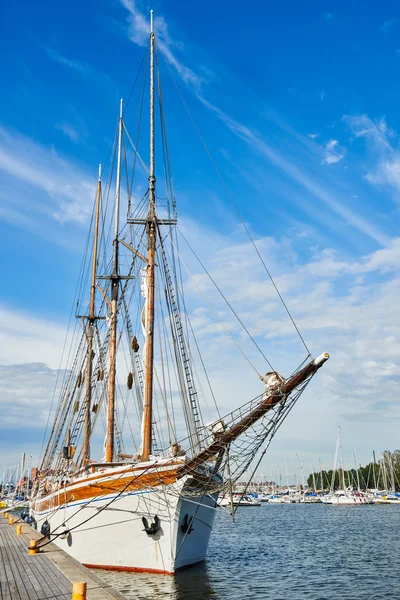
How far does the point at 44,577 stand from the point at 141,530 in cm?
651

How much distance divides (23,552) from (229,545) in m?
24.0

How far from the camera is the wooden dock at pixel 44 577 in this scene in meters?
13.5

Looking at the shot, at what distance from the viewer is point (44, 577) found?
52.1 ft

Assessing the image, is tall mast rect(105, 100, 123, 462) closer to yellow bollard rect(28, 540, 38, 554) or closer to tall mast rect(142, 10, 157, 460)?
tall mast rect(142, 10, 157, 460)

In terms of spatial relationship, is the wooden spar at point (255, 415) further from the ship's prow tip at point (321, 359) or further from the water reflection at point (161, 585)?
the water reflection at point (161, 585)

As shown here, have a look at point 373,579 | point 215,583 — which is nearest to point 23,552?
point 215,583

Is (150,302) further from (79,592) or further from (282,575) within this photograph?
(79,592)

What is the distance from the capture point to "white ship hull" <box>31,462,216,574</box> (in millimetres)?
21531

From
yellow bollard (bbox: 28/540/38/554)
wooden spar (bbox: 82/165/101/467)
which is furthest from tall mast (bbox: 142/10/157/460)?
wooden spar (bbox: 82/165/101/467)

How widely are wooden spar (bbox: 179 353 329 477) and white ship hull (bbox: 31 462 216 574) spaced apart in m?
0.90

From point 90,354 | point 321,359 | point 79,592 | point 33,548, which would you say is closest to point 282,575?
point 33,548

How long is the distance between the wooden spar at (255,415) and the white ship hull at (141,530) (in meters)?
0.90

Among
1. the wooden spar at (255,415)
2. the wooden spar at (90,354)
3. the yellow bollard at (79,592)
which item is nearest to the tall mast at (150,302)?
the wooden spar at (255,415)

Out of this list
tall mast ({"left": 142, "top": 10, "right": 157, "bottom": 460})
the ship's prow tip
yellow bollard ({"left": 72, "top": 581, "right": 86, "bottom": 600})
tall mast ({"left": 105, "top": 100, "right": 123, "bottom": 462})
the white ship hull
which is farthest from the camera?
tall mast ({"left": 105, "top": 100, "right": 123, "bottom": 462})
